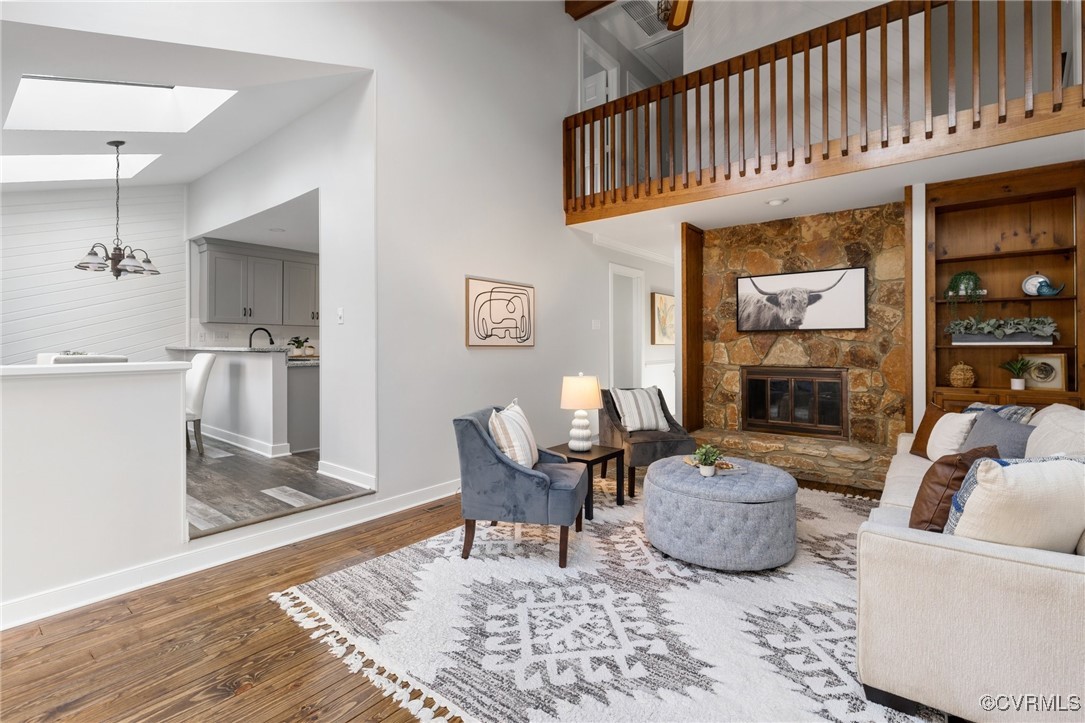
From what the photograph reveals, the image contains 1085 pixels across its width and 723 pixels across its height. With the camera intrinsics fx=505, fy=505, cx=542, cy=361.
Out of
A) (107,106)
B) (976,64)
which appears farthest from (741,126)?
(107,106)

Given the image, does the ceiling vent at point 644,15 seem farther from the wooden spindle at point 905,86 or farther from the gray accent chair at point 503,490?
the gray accent chair at point 503,490

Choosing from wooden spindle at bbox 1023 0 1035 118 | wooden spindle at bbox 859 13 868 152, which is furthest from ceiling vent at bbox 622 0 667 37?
wooden spindle at bbox 1023 0 1035 118

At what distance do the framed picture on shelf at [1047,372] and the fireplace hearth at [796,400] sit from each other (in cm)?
124

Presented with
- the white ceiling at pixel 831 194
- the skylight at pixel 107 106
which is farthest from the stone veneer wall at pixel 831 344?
the skylight at pixel 107 106

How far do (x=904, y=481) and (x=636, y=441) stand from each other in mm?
1759

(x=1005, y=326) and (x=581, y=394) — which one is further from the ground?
(x=1005, y=326)

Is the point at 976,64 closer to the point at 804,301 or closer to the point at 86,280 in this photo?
the point at 804,301

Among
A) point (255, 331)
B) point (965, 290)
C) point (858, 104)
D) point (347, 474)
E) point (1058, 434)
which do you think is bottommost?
point (347, 474)

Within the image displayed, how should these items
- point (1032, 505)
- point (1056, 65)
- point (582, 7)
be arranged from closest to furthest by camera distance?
point (1032, 505)
point (1056, 65)
point (582, 7)

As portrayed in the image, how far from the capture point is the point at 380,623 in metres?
2.12

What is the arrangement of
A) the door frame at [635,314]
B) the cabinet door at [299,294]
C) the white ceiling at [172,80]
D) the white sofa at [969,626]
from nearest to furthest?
1. the white sofa at [969,626]
2. the white ceiling at [172,80]
3. the door frame at [635,314]
4. the cabinet door at [299,294]

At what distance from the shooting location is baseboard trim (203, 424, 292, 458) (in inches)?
178

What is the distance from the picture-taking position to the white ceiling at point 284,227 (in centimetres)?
452

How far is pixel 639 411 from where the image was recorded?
431 centimetres
